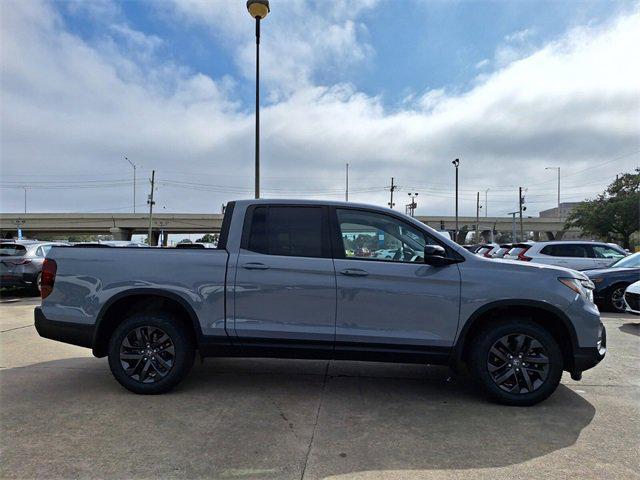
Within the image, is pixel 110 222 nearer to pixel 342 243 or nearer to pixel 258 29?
pixel 258 29

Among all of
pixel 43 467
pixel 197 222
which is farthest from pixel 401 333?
pixel 197 222

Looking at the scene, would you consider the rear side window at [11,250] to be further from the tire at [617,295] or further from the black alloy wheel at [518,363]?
the tire at [617,295]

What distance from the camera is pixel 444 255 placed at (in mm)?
4332

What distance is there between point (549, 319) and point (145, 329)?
3875 mm

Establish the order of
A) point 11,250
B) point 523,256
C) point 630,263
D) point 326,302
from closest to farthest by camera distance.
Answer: point 326,302 < point 630,263 < point 11,250 < point 523,256

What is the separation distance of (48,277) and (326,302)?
278 centimetres

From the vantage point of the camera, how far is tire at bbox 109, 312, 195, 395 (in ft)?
14.7

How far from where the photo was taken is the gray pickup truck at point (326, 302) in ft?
14.0

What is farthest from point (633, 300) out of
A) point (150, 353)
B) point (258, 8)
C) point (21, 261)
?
point (21, 261)

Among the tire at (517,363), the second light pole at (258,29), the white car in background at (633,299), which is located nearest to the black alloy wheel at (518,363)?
the tire at (517,363)

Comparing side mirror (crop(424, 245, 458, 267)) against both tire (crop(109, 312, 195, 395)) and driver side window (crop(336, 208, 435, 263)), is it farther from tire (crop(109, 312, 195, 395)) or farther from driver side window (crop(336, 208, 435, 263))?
tire (crop(109, 312, 195, 395))

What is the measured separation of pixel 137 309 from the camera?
4742 millimetres

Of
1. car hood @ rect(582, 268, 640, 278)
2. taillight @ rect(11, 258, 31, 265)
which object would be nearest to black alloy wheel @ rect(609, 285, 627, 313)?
car hood @ rect(582, 268, 640, 278)

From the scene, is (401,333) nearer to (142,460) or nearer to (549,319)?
(549,319)
